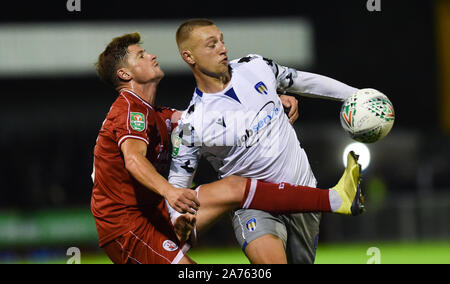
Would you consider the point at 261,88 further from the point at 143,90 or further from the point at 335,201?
the point at 335,201

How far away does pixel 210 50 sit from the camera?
524 centimetres

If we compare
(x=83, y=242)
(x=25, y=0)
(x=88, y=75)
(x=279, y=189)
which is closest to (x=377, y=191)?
(x=83, y=242)

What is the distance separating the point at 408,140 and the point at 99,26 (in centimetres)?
1119

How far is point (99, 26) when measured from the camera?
17.3 metres

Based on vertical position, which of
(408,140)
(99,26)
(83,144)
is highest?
(99,26)

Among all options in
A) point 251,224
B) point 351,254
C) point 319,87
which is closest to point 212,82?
point 319,87

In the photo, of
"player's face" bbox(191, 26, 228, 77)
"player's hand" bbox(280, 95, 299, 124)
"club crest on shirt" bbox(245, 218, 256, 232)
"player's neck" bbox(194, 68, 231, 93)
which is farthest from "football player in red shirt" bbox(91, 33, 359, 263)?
"player's hand" bbox(280, 95, 299, 124)

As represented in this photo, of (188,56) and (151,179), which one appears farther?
(188,56)

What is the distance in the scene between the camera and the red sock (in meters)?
5.11

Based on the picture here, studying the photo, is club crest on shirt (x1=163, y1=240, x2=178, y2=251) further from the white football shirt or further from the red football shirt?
the white football shirt

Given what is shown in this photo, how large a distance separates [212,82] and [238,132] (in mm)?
466

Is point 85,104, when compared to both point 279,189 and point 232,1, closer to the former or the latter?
point 232,1

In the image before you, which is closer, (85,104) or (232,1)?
(232,1)
